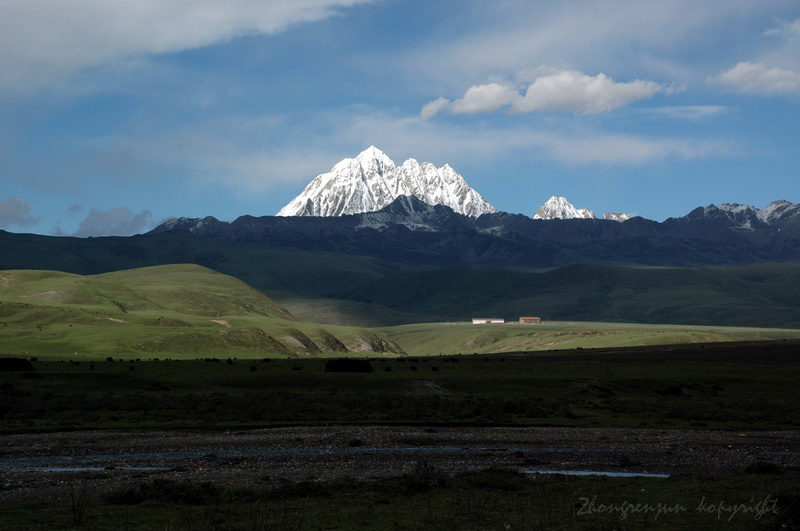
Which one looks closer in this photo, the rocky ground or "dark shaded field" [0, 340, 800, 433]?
the rocky ground

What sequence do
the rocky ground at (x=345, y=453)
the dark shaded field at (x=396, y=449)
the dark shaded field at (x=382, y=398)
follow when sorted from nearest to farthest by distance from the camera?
the dark shaded field at (x=396, y=449)
the rocky ground at (x=345, y=453)
the dark shaded field at (x=382, y=398)

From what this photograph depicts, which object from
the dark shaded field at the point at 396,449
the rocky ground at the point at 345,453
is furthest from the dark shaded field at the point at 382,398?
the rocky ground at the point at 345,453

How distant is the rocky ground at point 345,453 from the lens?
33.3 m

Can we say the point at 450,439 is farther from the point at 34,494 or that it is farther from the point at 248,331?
the point at 248,331

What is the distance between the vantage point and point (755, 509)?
25047mm

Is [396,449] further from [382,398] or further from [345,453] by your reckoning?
[382,398]

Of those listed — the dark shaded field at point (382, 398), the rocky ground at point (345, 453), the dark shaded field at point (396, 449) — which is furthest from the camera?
the dark shaded field at point (382, 398)

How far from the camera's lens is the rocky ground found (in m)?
33.3

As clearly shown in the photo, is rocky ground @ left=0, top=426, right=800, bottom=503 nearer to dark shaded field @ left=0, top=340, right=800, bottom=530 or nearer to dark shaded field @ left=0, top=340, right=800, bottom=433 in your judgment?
dark shaded field @ left=0, top=340, right=800, bottom=530

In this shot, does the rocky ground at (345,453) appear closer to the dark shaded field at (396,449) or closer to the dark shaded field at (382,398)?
the dark shaded field at (396,449)

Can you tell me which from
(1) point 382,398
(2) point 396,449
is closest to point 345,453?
(2) point 396,449

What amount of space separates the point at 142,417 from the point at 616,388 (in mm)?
42388

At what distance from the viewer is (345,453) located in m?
40.4

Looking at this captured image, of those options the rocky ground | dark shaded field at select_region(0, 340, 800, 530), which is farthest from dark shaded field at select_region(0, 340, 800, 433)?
the rocky ground
